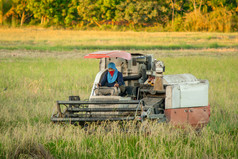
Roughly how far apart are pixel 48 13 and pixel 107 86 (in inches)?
1754

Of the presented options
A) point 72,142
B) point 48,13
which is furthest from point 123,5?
point 72,142

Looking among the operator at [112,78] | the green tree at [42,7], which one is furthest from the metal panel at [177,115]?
the green tree at [42,7]

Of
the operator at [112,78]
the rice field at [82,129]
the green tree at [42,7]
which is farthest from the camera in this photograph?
the green tree at [42,7]

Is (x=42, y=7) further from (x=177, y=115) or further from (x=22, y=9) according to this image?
(x=177, y=115)

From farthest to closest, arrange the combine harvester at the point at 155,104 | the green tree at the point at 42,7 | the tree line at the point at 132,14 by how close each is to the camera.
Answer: the green tree at the point at 42,7 < the tree line at the point at 132,14 < the combine harvester at the point at 155,104

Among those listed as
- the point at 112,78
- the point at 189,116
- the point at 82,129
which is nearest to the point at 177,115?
the point at 189,116

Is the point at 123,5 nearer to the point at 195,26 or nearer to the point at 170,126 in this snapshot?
the point at 195,26

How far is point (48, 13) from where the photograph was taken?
50.8 m

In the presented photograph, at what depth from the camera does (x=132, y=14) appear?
152 feet

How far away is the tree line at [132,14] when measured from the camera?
4409 centimetres

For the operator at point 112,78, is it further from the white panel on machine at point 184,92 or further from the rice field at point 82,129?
the rice field at point 82,129

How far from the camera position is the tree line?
44.1 meters

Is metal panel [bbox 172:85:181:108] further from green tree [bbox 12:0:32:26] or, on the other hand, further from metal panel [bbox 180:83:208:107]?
green tree [bbox 12:0:32:26]

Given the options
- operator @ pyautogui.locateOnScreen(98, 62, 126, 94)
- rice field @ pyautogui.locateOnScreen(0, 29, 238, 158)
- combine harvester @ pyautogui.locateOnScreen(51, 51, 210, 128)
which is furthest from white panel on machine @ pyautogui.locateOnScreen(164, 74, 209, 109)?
operator @ pyautogui.locateOnScreen(98, 62, 126, 94)
